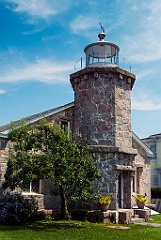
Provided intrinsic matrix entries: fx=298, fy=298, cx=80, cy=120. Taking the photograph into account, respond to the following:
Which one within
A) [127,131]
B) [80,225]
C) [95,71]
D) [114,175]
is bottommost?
[80,225]

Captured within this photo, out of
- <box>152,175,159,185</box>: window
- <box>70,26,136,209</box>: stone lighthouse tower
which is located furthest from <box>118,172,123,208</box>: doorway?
<box>152,175,159,185</box>: window

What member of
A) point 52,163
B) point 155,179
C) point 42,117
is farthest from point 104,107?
point 155,179

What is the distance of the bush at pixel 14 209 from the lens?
10797mm

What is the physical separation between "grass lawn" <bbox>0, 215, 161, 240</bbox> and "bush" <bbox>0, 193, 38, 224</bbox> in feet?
1.30

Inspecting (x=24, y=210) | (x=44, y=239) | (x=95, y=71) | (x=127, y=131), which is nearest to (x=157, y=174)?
(x=127, y=131)

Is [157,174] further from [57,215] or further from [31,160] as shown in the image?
[31,160]

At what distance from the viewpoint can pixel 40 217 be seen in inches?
488

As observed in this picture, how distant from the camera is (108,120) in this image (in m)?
13.9

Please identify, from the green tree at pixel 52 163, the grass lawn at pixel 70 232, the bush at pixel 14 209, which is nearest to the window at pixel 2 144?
the green tree at pixel 52 163

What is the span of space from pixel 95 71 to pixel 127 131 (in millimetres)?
3267

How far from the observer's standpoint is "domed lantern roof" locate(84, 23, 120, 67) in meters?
15.3

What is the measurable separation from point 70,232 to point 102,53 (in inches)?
368

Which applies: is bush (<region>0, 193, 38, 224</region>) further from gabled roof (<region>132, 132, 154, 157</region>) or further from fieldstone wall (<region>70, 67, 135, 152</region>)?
gabled roof (<region>132, 132, 154, 157</region>)

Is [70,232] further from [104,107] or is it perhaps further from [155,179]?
[155,179]
